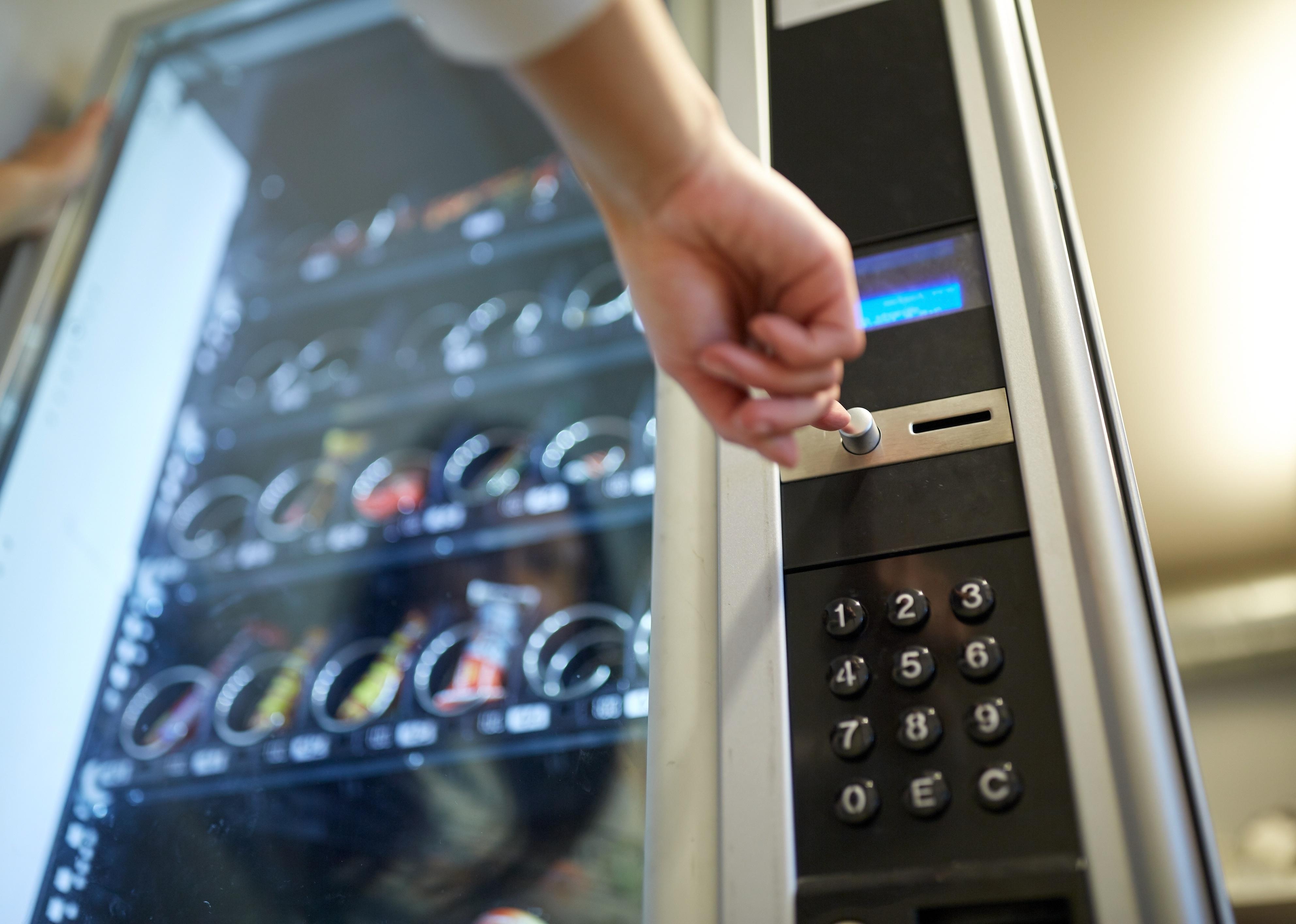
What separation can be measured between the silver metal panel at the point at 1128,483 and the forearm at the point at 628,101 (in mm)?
→ 311

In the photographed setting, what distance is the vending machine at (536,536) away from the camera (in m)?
0.59

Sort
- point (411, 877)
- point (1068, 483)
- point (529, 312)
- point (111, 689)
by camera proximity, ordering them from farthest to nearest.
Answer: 1. point (529, 312)
2. point (111, 689)
3. point (411, 877)
4. point (1068, 483)

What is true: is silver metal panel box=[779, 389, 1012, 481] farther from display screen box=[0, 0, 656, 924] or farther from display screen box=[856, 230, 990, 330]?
display screen box=[0, 0, 656, 924]

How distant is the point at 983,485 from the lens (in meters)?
0.66

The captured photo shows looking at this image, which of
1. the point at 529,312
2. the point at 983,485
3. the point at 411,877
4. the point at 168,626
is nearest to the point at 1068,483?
the point at 983,485

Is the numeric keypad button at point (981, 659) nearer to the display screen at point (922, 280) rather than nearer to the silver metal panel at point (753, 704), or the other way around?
the silver metal panel at point (753, 704)

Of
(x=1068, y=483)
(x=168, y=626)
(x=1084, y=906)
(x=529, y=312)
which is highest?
(x=529, y=312)

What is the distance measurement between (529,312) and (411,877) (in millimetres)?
642

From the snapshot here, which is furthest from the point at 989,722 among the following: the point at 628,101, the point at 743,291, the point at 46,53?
the point at 46,53

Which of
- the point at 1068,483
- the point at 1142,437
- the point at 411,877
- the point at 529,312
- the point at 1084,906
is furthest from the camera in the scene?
the point at 529,312

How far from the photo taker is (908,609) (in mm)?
628

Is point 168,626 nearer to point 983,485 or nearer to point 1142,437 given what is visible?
point 983,485

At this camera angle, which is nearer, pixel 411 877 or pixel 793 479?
pixel 793 479

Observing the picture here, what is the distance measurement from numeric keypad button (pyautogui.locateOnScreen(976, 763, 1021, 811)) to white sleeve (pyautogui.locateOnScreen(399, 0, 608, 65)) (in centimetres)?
45
